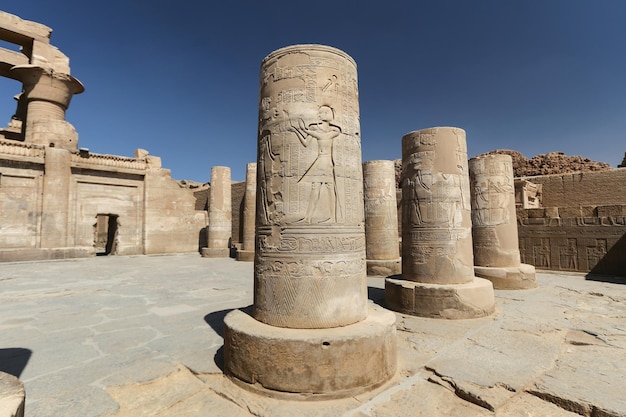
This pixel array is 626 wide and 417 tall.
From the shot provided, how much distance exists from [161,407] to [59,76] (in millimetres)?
19535

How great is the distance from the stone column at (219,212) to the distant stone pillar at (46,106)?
23.3 feet

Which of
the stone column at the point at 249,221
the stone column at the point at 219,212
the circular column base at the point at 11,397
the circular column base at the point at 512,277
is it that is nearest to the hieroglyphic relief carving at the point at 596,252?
the circular column base at the point at 512,277

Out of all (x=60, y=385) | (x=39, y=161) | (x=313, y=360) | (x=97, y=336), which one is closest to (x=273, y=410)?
(x=313, y=360)

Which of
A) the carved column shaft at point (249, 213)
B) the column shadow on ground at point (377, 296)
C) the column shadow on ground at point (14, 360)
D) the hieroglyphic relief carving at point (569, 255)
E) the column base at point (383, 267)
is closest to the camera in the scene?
the column shadow on ground at point (14, 360)

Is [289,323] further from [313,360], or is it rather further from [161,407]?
[161,407]

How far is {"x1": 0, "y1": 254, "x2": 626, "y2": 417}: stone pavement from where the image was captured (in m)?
2.53

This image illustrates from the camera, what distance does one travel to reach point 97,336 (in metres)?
4.10

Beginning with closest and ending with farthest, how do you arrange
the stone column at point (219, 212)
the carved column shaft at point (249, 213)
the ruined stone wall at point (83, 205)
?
the ruined stone wall at point (83, 205) < the carved column shaft at point (249, 213) < the stone column at point (219, 212)

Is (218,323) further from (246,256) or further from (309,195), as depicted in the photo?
(246,256)

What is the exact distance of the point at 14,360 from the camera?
3365mm

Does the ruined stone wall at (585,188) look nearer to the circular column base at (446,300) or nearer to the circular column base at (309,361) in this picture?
the circular column base at (446,300)

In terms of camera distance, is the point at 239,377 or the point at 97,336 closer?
the point at 239,377

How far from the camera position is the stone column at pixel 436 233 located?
16.5ft

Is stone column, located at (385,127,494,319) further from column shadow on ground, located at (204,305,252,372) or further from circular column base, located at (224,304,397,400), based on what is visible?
column shadow on ground, located at (204,305,252,372)
